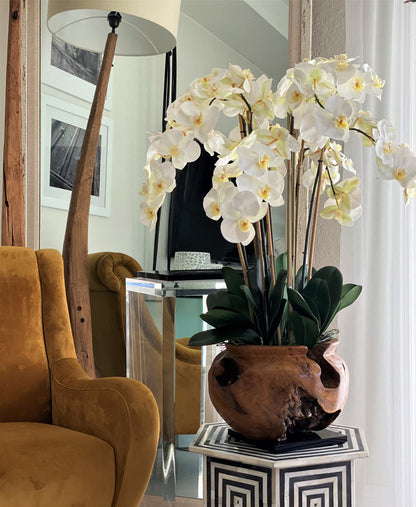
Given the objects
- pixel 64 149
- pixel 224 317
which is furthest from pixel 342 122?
pixel 64 149

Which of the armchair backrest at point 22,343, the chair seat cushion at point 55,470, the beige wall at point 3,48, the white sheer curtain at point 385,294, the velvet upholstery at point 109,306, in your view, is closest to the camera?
the chair seat cushion at point 55,470

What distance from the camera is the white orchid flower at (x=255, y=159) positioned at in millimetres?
1057

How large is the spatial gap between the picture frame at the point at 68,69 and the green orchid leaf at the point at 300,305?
162cm

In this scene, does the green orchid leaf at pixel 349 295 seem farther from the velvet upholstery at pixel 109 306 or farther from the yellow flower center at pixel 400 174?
the velvet upholstery at pixel 109 306

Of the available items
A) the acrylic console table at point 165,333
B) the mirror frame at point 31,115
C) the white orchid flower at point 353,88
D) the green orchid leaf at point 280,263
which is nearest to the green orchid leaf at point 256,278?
the green orchid leaf at point 280,263

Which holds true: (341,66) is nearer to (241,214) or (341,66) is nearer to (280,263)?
(241,214)

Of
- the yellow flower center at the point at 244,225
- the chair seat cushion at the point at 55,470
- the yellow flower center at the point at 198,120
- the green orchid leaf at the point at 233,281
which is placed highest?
the yellow flower center at the point at 198,120

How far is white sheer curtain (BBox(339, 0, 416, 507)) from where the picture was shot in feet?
7.17

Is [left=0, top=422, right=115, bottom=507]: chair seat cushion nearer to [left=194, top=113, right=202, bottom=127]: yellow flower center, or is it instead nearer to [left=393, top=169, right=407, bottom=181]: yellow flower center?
[left=194, top=113, right=202, bottom=127]: yellow flower center

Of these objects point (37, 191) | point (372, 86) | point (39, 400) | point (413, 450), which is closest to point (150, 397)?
point (39, 400)

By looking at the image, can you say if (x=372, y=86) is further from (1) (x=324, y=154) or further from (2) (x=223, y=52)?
(2) (x=223, y=52)

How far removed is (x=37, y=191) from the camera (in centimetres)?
253

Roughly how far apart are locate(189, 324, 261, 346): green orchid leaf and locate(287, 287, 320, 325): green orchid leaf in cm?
10

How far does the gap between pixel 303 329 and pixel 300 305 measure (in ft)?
0.18
